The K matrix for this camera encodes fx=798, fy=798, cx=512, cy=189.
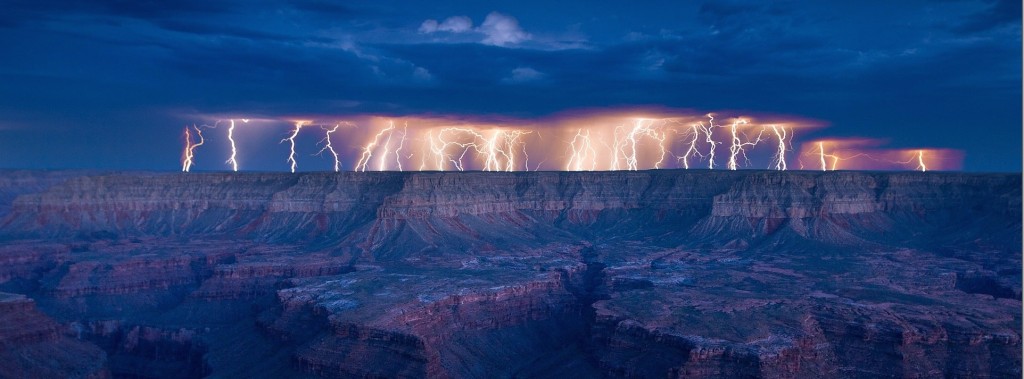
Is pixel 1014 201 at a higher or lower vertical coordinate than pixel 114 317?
higher

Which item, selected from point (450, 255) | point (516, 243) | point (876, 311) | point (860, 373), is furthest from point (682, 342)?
point (516, 243)

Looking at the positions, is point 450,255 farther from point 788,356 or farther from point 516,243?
point 788,356

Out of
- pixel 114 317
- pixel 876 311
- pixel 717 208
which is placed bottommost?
pixel 114 317

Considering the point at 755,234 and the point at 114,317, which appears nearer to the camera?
the point at 114,317

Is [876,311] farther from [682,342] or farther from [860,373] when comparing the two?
[682,342]

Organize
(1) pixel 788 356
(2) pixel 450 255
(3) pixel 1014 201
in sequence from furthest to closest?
(3) pixel 1014 201, (2) pixel 450 255, (1) pixel 788 356

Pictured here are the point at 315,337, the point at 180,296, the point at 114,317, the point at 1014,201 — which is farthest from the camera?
the point at 1014,201
